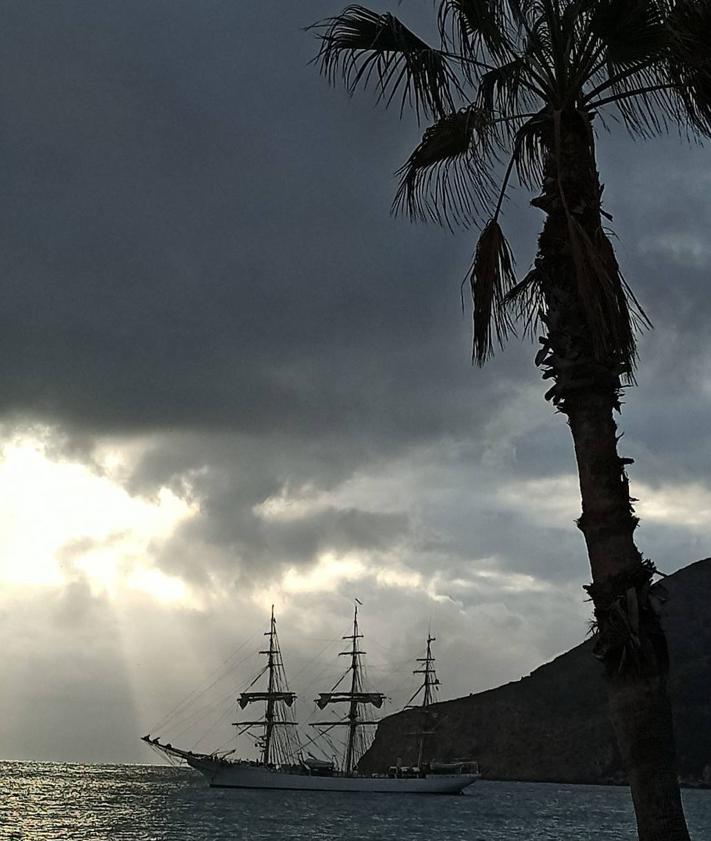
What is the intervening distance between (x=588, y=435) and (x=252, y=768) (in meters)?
160

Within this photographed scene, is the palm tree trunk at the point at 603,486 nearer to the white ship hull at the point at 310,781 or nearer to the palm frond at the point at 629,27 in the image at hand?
the palm frond at the point at 629,27

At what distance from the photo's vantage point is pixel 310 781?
156250 millimetres

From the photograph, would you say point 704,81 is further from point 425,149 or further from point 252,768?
point 252,768

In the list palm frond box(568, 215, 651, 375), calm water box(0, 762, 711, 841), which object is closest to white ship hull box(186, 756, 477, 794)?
calm water box(0, 762, 711, 841)

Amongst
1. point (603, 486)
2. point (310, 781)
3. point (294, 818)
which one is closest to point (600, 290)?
point (603, 486)

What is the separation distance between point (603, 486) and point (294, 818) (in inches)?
3708

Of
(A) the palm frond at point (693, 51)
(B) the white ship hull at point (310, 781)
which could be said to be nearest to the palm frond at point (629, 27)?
(A) the palm frond at point (693, 51)

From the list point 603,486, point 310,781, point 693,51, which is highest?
point 310,781

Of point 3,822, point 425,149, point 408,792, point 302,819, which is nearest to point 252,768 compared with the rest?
point 408,792

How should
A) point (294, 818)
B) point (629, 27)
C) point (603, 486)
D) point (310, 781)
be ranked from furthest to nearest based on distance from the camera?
1. point (310, 781)
2. point (294, 818)
3. point (629, 27)
4. point (603, 486)

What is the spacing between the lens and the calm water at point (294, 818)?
252 ft

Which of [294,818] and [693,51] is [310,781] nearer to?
[294,818]

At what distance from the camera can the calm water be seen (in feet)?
252

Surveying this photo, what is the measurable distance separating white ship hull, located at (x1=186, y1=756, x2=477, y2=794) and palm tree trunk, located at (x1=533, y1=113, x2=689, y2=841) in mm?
155368
